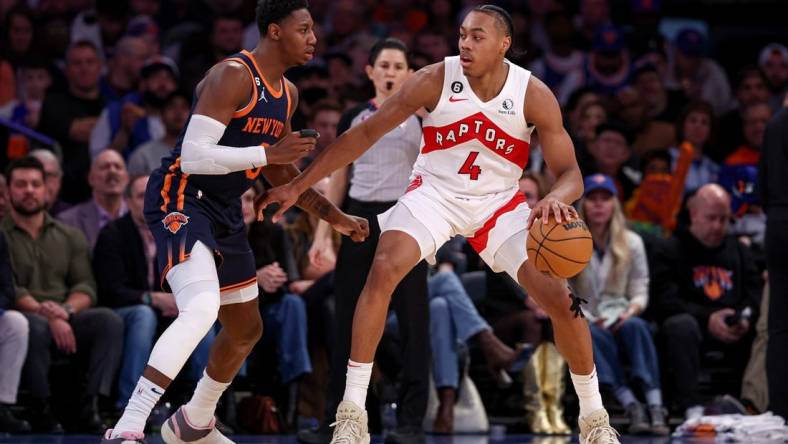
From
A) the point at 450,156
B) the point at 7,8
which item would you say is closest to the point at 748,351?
the point at 450,156

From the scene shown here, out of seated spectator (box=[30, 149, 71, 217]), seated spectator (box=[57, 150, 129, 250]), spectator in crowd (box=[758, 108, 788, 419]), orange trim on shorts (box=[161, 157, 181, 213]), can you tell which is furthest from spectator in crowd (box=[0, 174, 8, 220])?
Result: spectator in crowd (box=[758, 108, 788, 419])

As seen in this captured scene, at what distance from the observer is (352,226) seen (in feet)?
19.0

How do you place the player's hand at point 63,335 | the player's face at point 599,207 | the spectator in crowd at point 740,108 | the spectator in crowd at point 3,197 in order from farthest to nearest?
the spectator in crowd at point 740,108, the player's face at point 599,207, the spectator in crowd at point 3,197, the player's hand at point 63,335

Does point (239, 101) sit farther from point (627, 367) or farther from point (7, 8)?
point (7, 8)

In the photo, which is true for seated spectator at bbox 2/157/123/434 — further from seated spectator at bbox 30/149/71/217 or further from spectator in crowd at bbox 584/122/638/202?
spectator in crowd at bbox 584/122/638/202

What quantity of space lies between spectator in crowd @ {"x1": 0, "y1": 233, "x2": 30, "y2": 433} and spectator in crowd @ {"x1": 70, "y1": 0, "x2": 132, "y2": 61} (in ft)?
14.0

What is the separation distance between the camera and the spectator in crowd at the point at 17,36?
10.7m

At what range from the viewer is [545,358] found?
8031 mm

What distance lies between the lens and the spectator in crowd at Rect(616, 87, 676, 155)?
1062 centimetres

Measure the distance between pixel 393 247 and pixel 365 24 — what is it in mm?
6907

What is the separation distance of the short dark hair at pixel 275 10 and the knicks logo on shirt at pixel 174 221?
36.1 inches

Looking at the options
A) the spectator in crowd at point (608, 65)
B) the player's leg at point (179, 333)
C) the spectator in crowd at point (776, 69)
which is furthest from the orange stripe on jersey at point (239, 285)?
the spectator in crowd at point (776, 69)

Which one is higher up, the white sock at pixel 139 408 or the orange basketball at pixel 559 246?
the orange basketball at pixel 559 246

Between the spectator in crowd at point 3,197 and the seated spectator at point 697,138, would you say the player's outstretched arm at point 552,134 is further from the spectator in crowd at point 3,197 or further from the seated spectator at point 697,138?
the seated spectator at point 697,138
